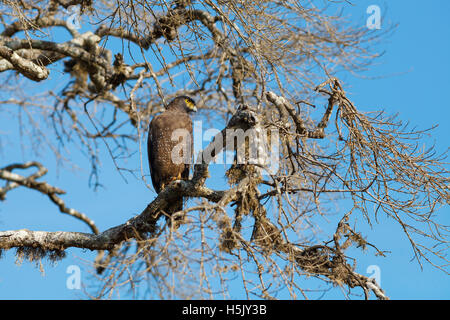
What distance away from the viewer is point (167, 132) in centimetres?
503

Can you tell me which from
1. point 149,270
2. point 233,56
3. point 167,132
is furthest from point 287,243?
point 233,56

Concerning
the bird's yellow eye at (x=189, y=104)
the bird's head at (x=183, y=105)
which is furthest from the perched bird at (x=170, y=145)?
the bird's yellow eye at (x=189, y=104)

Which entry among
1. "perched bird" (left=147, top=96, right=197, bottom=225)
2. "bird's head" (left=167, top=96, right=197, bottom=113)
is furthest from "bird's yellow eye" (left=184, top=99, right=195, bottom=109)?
"perched bird" (left=147, top=96, right=197, bottom=225)

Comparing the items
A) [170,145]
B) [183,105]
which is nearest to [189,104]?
[183,105]

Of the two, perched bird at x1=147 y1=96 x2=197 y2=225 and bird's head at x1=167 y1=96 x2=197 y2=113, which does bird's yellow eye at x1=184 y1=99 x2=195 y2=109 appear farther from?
perched bird at x1=147 y1=96 x2=197 y2=225

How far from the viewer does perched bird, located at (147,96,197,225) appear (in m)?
5.04

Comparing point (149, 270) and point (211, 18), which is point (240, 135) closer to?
point (149, 270)

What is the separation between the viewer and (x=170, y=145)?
5.09 meters

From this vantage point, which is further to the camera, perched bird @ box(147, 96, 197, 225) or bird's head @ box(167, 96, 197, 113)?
bird's head @ box(167, 96, 197, 113)

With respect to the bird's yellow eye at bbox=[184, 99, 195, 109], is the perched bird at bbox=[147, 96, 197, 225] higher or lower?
lower

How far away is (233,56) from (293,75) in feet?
2.31

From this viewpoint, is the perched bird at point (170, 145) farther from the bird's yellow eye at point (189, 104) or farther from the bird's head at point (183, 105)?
the bird's yellow eye at point (189, 104)

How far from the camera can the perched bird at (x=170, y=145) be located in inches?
199
